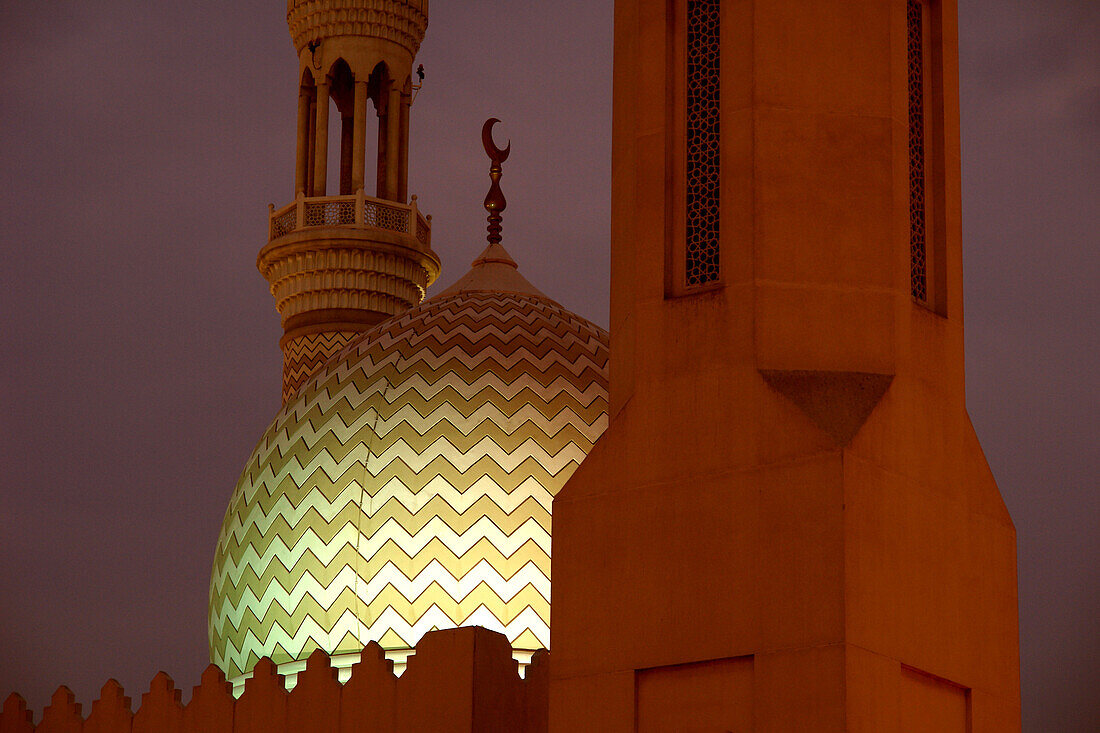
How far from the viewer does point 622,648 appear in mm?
8117

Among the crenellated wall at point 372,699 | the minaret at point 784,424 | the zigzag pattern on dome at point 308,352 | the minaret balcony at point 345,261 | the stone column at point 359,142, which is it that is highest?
the stone column at point 359,142

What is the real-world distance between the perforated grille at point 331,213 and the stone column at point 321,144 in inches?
13.2

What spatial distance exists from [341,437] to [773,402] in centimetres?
435

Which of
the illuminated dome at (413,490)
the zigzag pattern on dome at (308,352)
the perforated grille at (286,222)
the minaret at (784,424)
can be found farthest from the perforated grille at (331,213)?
the minaret at (784,424)

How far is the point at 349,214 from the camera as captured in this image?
53.1ft

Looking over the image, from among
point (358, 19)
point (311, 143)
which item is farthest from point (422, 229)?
point (358, 19)

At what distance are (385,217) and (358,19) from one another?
1698 millimetres

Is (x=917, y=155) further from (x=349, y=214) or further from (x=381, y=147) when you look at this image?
(x=381, y=147)

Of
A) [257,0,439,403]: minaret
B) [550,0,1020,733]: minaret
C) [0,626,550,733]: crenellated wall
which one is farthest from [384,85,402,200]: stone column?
[550,0,1020,733]: minaret

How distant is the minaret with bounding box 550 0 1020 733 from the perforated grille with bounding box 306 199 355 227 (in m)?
7.35

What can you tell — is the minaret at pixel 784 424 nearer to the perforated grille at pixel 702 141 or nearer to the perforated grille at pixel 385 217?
the perforated grille at pixel 702 141

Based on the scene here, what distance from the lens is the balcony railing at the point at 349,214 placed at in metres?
16.1

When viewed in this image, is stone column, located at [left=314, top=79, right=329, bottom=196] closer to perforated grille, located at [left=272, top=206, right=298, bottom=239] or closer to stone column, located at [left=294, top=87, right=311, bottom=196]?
stone column, located at [left=294, top=87, right=311, bottom=196]

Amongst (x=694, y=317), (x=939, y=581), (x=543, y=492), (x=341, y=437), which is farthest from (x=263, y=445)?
(x=939, y=581)
